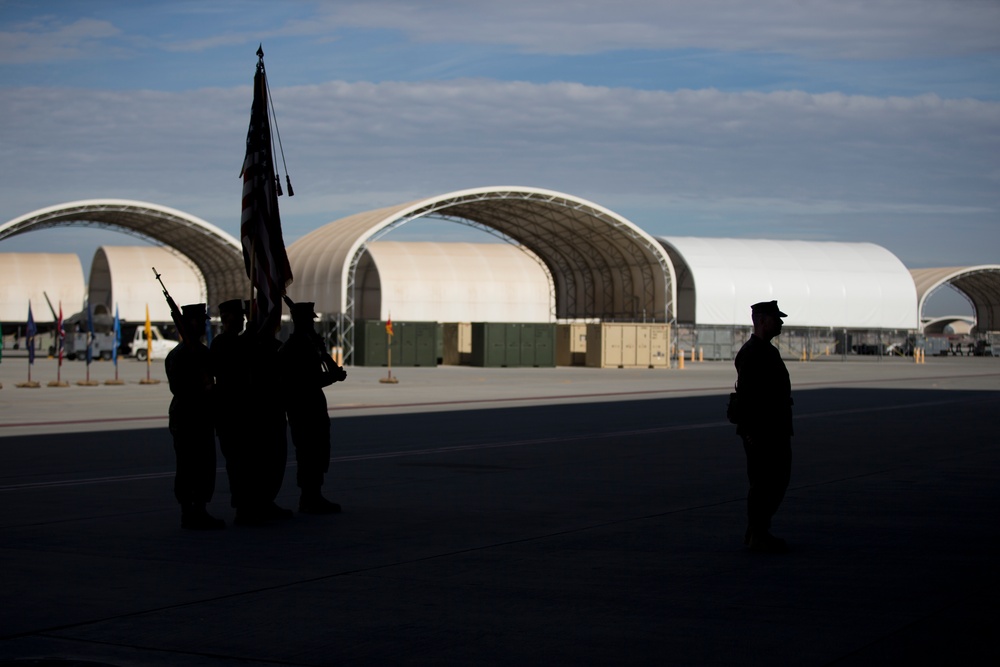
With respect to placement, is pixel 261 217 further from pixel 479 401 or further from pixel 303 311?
pixel 479 401

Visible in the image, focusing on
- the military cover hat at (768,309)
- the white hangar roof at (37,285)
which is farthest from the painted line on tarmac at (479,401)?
the white hangar roof at (37,285)

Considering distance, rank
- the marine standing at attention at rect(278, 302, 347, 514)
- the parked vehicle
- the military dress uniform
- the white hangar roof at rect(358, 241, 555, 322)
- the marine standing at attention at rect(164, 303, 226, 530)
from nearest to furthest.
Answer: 1. the marine standing at attention at rect(164, 303, 226, 530)
2. the military dress uniform
3. the marine standing at attention at rect(278, 302, 347, 514)
4. the parked vehicle
5. the white hangar roof at rect(358, 241, 555, 322)

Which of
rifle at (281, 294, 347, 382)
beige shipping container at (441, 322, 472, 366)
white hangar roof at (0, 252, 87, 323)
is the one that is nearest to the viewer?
rifle at (281, 294, 347, 382)

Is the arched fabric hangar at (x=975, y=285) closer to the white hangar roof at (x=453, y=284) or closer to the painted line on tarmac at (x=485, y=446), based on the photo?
the white hangar roof at (x=453, y=284)

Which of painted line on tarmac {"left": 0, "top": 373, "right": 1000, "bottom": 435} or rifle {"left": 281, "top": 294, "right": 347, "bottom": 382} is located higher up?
rifle {"left": 281, "top": 294, "right": 347, "bottom": 382}

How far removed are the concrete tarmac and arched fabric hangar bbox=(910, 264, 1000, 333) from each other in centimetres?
7644

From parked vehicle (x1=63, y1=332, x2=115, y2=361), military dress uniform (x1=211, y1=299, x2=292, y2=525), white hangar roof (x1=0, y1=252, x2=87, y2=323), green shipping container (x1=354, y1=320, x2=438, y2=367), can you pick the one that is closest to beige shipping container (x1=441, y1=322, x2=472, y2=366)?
green shipping container (x1=354, y1=320, x2=438, y2=367)

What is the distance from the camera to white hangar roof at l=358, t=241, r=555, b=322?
224 ft

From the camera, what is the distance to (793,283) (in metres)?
76.0

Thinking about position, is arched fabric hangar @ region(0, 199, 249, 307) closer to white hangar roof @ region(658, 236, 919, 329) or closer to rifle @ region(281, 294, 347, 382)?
white hangar roof @ region(658, 236, 919, 329)

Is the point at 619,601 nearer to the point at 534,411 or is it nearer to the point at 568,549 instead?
the point at 568,549

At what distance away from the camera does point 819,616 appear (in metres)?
6.83

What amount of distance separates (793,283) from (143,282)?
135 ft

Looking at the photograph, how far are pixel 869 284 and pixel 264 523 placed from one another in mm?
72089
